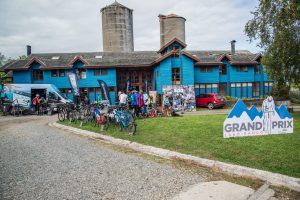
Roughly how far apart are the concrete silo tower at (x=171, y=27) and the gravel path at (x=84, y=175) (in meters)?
34.7

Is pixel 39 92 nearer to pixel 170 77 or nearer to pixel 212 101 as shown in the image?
pixel 170 77

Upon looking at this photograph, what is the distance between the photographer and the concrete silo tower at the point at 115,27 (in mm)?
38344

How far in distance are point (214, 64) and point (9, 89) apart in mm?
23893

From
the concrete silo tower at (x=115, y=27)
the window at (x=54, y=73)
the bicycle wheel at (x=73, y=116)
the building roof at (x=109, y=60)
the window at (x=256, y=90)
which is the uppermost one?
the concrete silo tower at (x=115, y=27)

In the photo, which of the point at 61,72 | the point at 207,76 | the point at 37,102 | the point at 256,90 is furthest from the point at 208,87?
the point at 37,102

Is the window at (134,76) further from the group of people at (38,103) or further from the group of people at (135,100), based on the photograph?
the group of people at (135,100)

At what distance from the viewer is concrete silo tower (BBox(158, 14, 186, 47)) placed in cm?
3931

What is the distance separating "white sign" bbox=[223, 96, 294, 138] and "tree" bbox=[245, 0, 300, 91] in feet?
31.1

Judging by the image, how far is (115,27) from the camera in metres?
38.4

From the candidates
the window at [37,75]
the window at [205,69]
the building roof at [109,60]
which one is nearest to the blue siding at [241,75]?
the building roof at [109,60]

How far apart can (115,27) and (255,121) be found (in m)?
36.0

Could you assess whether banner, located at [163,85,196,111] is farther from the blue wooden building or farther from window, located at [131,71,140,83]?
window, located at [131,71,140,83]

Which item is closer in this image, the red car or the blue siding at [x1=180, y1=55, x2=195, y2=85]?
the red car

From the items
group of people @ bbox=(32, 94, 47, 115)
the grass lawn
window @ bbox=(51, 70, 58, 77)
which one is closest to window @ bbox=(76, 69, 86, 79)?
window @ bbox=(51, 70, 58, 77)
